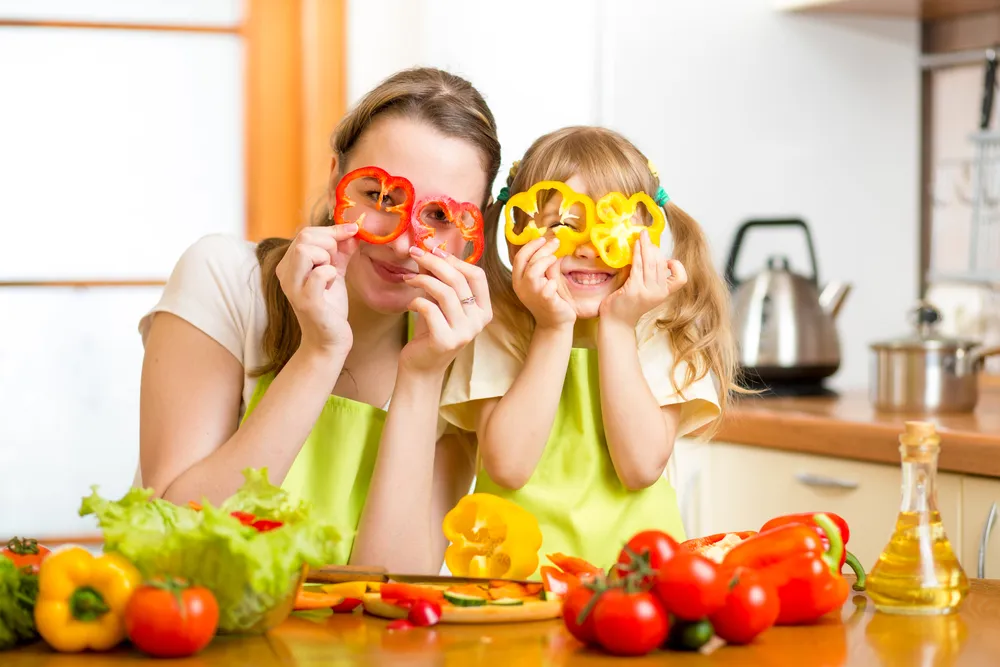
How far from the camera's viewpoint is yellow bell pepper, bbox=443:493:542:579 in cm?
132

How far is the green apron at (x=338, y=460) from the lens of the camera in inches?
65.0

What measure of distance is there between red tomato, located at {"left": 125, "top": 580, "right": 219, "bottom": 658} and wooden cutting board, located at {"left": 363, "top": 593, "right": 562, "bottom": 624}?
0.21 m

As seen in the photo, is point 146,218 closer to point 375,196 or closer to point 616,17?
point 616,17

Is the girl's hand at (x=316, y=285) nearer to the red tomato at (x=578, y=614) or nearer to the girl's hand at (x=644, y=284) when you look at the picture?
the girl's hand at (x=644, y=284)

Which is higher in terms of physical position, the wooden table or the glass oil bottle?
the glass oil bottle

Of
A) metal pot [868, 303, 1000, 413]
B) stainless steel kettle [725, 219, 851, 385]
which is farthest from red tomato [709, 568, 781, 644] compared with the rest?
stainless steel kettle [725, 219, 851, 385]

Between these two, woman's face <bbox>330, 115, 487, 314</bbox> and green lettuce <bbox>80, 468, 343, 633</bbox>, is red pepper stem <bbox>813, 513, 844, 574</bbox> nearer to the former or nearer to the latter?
green lettuce <bbox>80, 468, 343, 633</bbox>

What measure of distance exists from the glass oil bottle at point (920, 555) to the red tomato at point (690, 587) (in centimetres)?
24

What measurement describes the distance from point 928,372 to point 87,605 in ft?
6.23

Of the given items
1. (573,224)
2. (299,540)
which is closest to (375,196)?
(573,224)

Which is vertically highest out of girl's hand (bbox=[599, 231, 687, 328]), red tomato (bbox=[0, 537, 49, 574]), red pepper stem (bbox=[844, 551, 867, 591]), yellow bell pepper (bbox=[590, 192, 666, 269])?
yellow bell pepper (bbox=[590, 192, 666, 269])

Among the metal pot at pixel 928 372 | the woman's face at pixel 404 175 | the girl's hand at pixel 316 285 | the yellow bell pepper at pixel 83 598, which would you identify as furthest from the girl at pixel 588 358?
the metal pot at pixel 928 372

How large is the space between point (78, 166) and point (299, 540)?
7.76 ft

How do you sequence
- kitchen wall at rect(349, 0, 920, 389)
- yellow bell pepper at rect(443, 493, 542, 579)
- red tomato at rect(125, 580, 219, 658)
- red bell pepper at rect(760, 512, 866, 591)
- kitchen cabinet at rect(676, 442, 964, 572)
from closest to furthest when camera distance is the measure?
red tomato at rect(125, 580, 219, 658)
red bell pepper at rect(760, 512, 866, 591)
yellow bell pepper at rect(443, 493, 542, 579)
kitchen cabinet at rect(676, 442, 964, 572)
kitchen wall at rect(349, 0, 920, 389)
